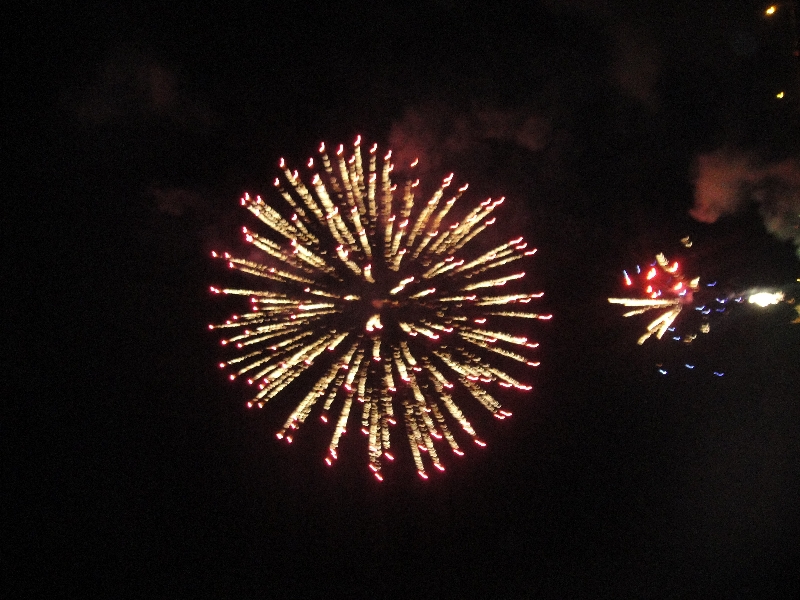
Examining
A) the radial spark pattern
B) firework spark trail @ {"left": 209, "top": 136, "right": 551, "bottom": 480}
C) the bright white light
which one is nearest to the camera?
firework spark trail @ {"left": 209, "top": 136, "right": 551, "bottom": 480}

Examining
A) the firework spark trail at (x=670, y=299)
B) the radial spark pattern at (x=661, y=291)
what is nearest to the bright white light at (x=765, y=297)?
the firework spark trail at (x=670, y=299)

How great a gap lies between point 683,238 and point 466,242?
3.23 metres

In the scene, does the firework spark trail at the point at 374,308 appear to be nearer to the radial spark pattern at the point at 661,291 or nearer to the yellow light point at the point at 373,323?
the yellow light point at the point at 373,323

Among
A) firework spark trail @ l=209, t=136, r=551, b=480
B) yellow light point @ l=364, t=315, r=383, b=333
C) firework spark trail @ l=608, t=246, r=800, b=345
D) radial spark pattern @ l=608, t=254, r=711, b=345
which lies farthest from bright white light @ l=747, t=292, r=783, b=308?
yellow light point @ l=364, t=315, r=383, b=333

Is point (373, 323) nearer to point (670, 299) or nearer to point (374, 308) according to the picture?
point (374, 308)

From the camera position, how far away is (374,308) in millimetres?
6777

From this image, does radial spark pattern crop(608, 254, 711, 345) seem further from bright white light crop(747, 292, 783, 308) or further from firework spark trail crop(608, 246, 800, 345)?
bright white light crop(747, 292, 783, 308)

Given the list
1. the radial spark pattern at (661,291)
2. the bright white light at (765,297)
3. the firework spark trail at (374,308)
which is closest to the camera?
the firework spark trail at (374,308)

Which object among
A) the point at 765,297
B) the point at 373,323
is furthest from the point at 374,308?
the point at 765,297

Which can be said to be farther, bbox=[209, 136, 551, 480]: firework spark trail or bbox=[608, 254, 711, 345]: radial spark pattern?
bbox=[608, 254, 711, 345]: radial spark pattern

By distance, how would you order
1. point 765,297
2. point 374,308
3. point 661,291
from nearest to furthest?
1. point 374,308
2. point 661,291
3. point 765,297

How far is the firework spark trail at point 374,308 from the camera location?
22.0 ft

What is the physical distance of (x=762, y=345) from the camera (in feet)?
27.6

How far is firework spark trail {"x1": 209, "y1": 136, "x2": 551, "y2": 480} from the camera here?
6.70 m
